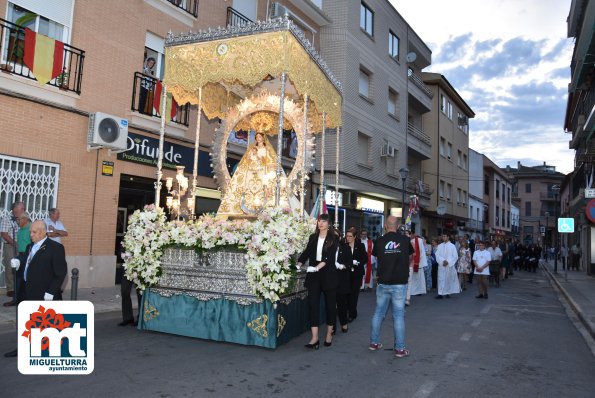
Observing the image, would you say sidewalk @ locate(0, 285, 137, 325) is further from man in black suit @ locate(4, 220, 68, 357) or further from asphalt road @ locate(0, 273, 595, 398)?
man in black suit @ locate(4, 220, 68, 357)

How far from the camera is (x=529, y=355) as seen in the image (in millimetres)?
6828

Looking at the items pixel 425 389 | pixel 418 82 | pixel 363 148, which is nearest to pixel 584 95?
pixel 418 82

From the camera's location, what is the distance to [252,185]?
9.94 metres

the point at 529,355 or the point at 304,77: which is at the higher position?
the point at 304,77

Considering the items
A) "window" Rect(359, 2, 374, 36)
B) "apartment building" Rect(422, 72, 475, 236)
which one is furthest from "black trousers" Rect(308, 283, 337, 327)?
"apartment building" Rect(422, 72, 475, 236)

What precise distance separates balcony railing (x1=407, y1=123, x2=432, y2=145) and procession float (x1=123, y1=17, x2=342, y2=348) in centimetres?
1970

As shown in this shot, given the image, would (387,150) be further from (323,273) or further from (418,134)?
(323,273)

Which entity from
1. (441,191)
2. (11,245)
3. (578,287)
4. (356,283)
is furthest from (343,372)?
(441,191)

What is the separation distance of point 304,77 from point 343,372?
18.0 feet

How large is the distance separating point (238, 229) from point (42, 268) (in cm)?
264

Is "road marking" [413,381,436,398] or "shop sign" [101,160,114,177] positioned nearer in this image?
"road marking" [413,381,436,398]

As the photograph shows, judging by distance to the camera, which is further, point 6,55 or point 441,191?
point 441,191

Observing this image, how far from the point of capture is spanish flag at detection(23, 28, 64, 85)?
1037 centimetres

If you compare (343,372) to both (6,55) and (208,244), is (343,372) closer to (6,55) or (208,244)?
(208,244)
